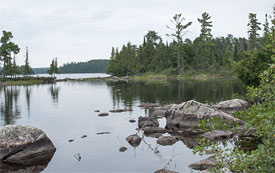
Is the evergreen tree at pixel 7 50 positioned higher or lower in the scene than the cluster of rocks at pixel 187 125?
higher

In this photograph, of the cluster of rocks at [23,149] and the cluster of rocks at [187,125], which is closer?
the cluster of rocks at [23,149]

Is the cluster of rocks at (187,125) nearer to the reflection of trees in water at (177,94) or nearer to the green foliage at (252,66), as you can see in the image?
the green foliage at (252,66)

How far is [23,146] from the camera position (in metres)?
16.1

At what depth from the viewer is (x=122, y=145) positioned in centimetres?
1878

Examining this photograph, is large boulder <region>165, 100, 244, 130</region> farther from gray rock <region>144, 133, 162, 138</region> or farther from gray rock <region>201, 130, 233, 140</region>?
gray rock <region>201, 130, 233, 140</region>

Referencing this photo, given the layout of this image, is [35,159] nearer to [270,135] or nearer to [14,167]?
[14,167]

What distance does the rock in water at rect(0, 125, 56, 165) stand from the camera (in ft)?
51.3

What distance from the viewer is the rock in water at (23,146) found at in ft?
51.3

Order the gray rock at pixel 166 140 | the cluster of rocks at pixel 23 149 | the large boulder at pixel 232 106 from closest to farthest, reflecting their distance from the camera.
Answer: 1. the cluster of rocks at pixel 23 149
2. the gray rock at pixel 166 140
3. the large boulder at pixel 232 106

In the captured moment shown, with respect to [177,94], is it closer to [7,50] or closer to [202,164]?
[202,164]

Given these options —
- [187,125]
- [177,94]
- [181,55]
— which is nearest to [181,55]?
[181,55]

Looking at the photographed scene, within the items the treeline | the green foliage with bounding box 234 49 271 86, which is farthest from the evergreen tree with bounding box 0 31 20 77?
the green foliage with bounding box 234 49 271 86

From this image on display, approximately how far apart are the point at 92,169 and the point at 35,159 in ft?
11.7

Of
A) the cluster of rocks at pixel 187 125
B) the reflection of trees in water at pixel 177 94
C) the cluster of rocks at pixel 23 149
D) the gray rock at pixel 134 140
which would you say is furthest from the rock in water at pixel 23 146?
the reflection of trees in water at pixel 177 94
